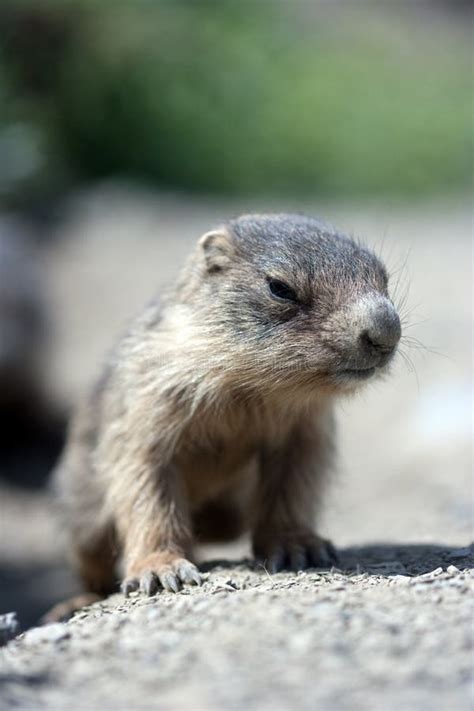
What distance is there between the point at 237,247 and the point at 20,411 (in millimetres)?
9658

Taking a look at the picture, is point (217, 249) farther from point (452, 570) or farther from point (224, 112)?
point (224, 112)

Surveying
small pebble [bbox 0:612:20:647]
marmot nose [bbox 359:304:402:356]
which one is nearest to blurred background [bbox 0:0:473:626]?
marmot nose [bbox 359:304:402:356]

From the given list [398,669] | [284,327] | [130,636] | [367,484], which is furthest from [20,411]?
[398,669]

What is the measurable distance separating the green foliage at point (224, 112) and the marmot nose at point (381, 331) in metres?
16.5

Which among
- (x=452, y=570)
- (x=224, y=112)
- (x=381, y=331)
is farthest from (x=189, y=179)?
(x=452, y=570)

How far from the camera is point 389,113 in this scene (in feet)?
82.8

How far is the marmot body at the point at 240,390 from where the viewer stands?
20.9ft

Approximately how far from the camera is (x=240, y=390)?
6.86 m

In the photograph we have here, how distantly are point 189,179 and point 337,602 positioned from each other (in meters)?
18.2

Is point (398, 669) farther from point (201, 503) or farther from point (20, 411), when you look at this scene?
point (20, 411)

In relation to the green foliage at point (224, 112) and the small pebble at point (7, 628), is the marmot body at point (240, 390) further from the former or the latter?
the green foliage at point (224, 112)

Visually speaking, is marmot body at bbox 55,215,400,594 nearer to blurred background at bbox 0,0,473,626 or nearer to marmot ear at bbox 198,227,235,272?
marmot ear at bbox 198,227,235,272

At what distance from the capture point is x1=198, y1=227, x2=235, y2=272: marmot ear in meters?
7.20

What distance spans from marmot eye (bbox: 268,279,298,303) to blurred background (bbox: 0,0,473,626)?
536 centimetres
